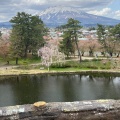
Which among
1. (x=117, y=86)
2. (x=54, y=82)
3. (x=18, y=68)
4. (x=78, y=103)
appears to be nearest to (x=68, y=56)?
(x=18, y=68)

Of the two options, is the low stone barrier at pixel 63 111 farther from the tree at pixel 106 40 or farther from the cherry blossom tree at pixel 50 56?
the tree at pixel 106 40

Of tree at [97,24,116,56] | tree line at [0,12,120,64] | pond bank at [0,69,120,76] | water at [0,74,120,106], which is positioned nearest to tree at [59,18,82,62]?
→ tree line at [0,12,120,64]

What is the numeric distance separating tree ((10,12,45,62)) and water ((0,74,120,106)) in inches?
384

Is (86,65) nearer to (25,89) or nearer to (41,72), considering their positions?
(41,72)

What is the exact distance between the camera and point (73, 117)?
5.76 meters

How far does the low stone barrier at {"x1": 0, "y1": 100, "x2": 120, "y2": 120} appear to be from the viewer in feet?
18.4

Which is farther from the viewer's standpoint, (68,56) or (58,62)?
(68,56)

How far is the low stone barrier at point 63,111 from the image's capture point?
561 cm

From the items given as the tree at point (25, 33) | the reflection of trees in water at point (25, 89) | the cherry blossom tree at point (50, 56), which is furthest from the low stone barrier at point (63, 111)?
the tree at point (25, 33)

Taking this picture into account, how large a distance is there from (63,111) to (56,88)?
18.0 m

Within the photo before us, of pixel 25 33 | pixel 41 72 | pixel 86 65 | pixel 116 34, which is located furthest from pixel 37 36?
pixel 116 34

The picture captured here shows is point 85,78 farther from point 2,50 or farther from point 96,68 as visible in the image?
point 2,50

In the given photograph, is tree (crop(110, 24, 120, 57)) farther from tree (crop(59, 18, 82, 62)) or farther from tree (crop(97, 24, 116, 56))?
tree (crop(59, 18, 82, 62))

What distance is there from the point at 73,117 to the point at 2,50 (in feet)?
104
